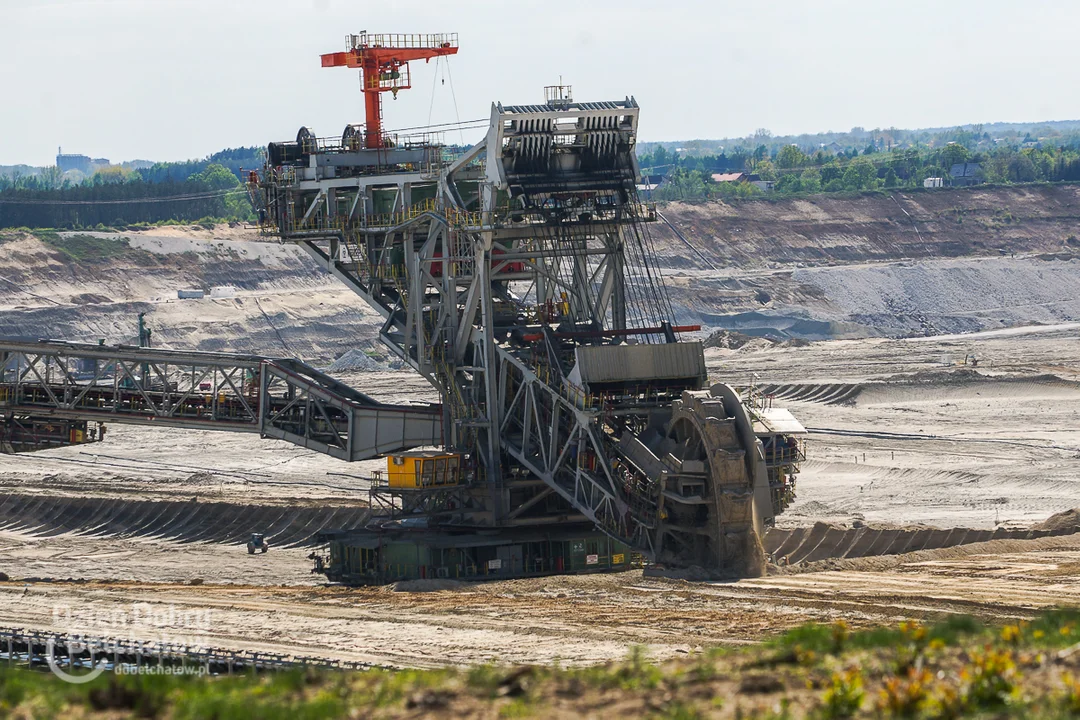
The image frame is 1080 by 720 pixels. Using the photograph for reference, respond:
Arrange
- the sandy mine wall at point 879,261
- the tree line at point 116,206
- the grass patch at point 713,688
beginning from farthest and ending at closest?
the tree line at point 116,206 → the sandy mine wall at point 879,261 → the grass patch at point 713,688

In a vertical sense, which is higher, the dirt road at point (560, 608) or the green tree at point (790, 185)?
the green tree at point (790, 185)

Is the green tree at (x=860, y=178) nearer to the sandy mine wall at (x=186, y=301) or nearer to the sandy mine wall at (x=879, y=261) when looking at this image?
the sandy mine wall at (x=879, y=261)

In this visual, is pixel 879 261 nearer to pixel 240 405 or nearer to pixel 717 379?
pixel 717 379

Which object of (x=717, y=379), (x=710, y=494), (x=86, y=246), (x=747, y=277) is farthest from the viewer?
(x=747, y=277)

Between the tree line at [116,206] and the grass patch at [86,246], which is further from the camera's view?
the tree line at [116,206]

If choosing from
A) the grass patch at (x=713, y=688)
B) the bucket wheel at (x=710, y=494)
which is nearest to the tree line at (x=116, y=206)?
the bucket wheel at (x=710, y=494)

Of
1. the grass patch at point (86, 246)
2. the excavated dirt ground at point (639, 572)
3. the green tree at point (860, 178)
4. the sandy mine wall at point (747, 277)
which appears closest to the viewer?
the excavated dirt ground at point (639, 572)

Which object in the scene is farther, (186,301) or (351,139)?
(186,301)

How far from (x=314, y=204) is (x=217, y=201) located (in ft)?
416

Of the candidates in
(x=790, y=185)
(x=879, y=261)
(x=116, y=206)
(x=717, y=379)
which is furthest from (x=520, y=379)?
(x=790, y=185)

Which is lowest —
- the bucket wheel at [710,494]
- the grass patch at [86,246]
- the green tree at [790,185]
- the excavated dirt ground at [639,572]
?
the excavated dirt ground at [639,572]

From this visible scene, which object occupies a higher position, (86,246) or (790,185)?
(790,185)

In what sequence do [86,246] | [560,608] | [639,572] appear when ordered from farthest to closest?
[86,246], [639,572], [560,608]

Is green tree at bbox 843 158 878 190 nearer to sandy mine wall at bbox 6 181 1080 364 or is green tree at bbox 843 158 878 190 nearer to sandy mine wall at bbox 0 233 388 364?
sandy mine wall at bbox 6 181 1080 364
